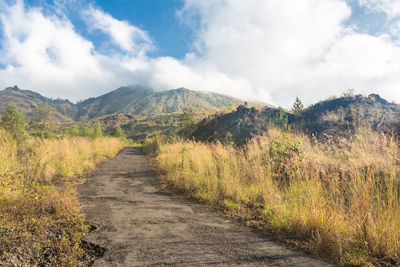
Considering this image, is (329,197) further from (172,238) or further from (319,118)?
(319,118)

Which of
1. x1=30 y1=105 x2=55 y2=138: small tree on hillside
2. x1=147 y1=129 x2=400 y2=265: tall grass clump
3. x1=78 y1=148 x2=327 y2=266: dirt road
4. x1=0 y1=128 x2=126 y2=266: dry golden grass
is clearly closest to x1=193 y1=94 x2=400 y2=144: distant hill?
x1=147 y1=129 x2=400 y2=265: tall grass clump

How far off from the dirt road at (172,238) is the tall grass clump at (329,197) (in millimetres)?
526

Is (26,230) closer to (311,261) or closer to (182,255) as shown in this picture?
(182,255)

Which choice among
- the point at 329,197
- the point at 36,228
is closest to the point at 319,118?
the point at 329,197

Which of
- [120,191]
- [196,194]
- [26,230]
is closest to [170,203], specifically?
[196,194]

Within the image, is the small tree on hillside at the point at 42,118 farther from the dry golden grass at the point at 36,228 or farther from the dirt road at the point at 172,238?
the dirt road at the point at 172,238

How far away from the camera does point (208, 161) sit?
752 cm

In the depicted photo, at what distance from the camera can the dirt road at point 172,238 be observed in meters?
2.64

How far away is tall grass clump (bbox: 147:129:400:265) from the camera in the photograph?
8.95ft

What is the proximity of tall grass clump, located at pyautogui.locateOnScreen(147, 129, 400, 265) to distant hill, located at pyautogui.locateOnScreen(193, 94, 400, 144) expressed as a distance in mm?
6011

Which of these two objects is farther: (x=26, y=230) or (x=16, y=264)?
(x=26, y=230)

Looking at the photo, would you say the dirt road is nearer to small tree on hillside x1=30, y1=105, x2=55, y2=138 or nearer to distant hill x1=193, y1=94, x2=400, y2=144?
distant hill x1=193, y1=94, x2=400, y2=144

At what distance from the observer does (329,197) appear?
3516 millimetres

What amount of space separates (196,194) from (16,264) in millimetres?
4302
